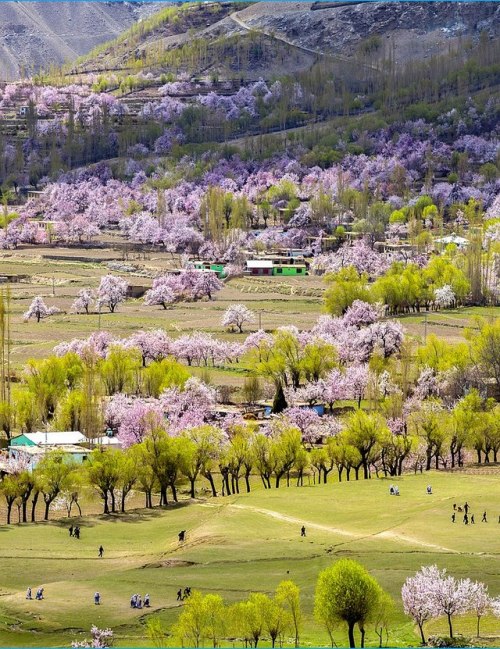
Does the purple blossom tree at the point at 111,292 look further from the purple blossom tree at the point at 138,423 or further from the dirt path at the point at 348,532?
the dirt path at the point at 348,532

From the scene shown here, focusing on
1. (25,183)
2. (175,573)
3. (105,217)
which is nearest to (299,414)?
(175,573)

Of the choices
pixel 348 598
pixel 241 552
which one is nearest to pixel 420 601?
pixel 348 598

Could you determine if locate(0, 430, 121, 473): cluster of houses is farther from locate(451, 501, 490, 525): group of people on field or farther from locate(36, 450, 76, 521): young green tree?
locate(451, 501, 490, 525): group of people on field

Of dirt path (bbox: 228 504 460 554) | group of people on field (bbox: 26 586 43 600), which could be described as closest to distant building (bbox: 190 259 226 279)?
dirt path (bbox: 228 504 460 554)

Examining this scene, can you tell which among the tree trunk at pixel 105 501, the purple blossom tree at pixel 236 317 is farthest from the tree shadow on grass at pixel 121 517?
the purple blossom tree at pixel 236 317

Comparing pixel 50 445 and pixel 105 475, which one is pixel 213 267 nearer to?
pixel 50 445

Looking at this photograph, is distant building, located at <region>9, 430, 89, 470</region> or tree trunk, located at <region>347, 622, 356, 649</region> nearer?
tree trunk, located at <region>347, 622, 356, 649</region>
